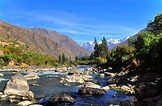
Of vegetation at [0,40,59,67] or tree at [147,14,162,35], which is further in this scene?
vegetation at [0,40,59,67]

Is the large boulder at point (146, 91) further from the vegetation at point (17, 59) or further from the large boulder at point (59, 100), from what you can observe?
the vegetation at point (17, 59)

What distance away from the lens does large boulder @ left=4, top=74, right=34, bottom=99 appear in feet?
126

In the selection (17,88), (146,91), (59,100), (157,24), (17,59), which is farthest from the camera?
(17,59)

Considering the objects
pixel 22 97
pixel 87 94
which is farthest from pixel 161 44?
pixel 22 97

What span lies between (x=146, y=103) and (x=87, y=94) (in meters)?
13.2

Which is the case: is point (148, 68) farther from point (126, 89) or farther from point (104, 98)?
point (104, 98)

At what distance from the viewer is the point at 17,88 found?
39.4 metres

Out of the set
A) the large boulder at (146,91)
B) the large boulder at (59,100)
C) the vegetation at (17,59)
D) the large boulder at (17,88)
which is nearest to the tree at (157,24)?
the vegetation at (17,59)

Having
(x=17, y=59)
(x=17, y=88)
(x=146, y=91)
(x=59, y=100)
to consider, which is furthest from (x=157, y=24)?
(x=59, y=100)

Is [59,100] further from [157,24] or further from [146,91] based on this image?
[157,24]

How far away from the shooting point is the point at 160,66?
2311 inches

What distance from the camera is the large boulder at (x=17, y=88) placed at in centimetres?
3827

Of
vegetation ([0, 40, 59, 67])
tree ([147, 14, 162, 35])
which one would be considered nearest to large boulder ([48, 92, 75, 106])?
tree ([147, 14, 162, 35])

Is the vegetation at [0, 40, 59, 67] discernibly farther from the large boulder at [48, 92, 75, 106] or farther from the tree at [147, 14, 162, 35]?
the large boulder at [48, 92, 75, 106]
